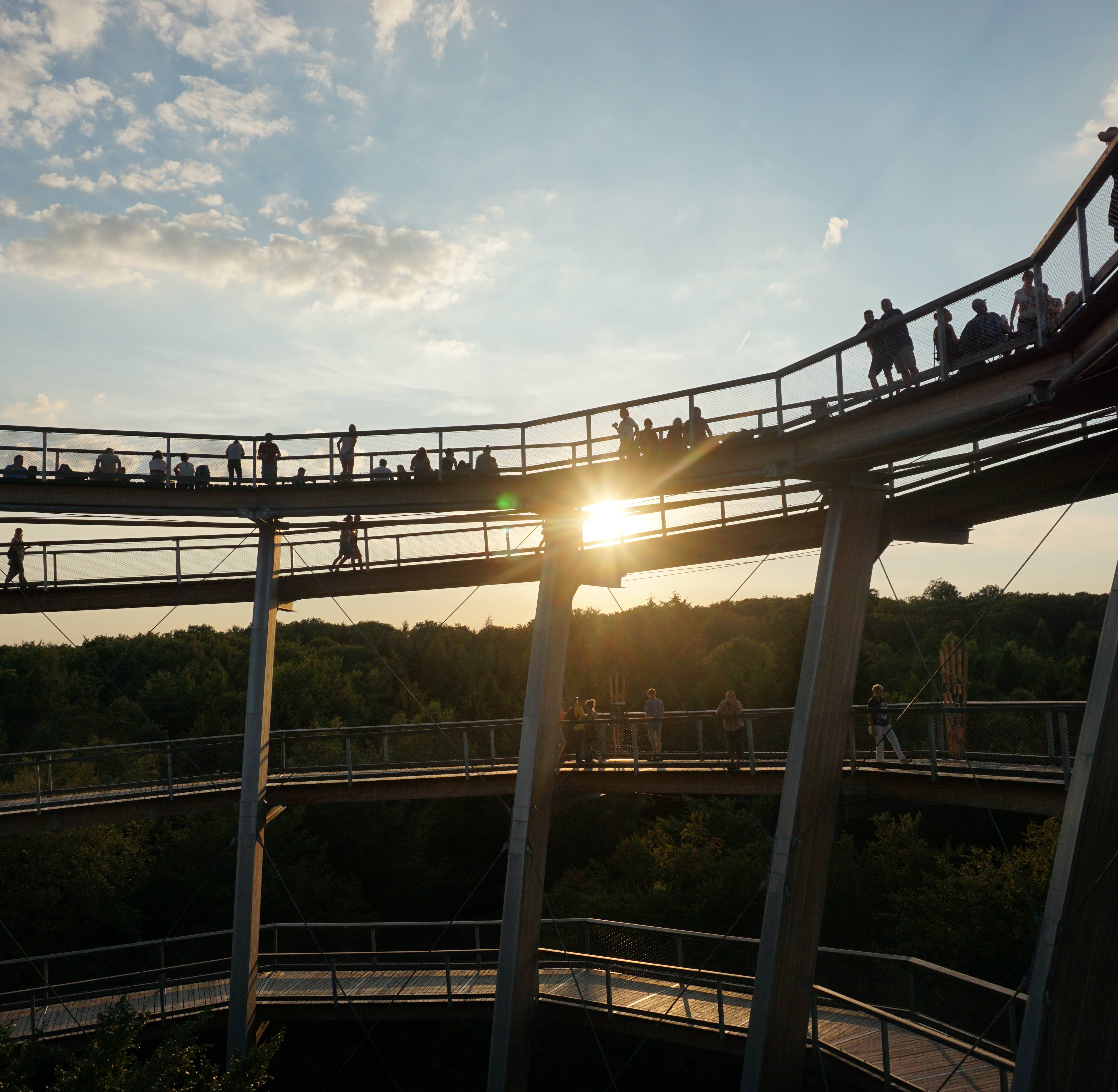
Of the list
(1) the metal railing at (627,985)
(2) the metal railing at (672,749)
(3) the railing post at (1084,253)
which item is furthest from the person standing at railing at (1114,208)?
(1) the metal railing at (627,985)

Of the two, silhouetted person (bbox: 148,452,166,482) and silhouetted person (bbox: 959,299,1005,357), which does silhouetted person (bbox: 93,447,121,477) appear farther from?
silhouetted person (bbox: 959,299,1005,357)

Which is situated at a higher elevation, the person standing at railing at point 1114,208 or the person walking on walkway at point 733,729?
the person standing at railing at point 1114,208

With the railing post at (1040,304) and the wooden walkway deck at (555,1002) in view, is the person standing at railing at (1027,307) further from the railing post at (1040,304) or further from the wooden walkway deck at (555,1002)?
the wooden walkway deck at (555,1002)

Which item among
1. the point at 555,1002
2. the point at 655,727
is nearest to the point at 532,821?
the point at 655,727

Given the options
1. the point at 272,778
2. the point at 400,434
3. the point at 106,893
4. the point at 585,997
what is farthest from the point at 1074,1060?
the point at 106,893

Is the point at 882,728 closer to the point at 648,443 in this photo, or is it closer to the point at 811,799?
the point at 811,799

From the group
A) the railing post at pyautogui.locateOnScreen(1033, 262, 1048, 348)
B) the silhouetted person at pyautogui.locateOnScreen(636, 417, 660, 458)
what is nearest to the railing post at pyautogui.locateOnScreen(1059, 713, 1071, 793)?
the railing post at pyautogui.locateOnScreen(1033, 262, 1048, 348)

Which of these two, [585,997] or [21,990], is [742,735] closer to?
[585,997]
